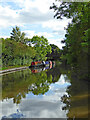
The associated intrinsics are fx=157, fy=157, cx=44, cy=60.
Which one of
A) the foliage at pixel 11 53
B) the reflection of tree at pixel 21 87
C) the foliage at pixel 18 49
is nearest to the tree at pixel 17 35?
the foliage at pixel 18 49

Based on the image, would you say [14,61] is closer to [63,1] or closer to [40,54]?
[40,54]

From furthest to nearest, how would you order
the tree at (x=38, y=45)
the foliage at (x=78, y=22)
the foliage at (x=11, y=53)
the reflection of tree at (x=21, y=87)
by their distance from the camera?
the tree at (x=38, y=45), the foliage at (x=11, y=53), the foliage at (x=78, y=22), the reflection of tree at (x=21, y=87)

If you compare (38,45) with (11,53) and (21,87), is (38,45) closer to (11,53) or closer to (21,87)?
(11,53)

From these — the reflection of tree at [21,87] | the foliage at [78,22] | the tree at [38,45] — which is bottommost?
the reflection of tree at [21,87]

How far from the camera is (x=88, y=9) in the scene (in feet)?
43.4

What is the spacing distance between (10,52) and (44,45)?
32478mm

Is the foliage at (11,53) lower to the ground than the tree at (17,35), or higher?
lower

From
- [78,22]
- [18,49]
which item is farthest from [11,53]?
[78,22]

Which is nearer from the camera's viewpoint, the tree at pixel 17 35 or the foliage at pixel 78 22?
the foliage at pixel 78 22

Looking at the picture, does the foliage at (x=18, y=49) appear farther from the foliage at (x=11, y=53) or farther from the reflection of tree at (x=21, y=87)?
the reflection of tree at (x=21, y=87)

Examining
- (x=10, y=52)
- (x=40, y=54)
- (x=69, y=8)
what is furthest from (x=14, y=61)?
(x=69, y=8)

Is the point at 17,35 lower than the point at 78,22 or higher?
higher

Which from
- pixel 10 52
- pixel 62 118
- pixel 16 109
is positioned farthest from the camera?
pixel 10 52

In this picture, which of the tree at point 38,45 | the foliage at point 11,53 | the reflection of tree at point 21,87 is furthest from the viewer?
the tree at point 38,45
